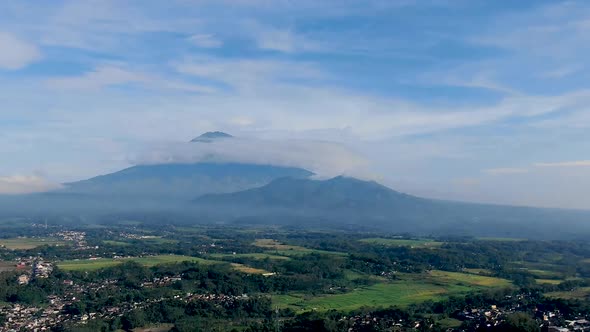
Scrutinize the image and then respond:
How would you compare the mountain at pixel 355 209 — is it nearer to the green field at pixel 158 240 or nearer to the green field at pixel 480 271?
the green field at pixel 158 240

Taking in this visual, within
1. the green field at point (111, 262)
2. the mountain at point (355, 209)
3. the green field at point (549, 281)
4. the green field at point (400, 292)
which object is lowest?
the green field at point (400, 292)

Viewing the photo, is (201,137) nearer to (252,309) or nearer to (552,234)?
(552,234)

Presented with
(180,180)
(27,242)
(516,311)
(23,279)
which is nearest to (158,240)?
(27,242)

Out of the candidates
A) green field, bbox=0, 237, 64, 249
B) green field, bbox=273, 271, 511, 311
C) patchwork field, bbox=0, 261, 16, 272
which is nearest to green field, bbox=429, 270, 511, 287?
green field, bbox=273, 271, 511, 311

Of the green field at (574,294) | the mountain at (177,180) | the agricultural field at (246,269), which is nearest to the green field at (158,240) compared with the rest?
the agricultural field at (246,269)

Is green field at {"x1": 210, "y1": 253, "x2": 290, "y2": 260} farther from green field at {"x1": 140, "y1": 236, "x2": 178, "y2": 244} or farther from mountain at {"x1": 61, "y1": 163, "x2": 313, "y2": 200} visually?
mountain at {"x1": 61, "y1": 163, "x2": 313, "y2": 200}
